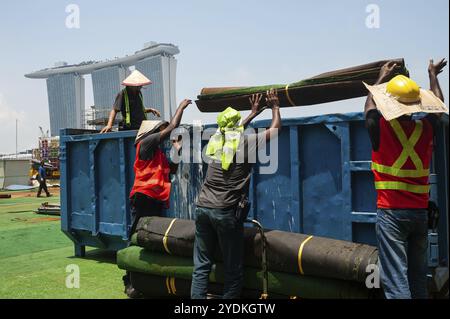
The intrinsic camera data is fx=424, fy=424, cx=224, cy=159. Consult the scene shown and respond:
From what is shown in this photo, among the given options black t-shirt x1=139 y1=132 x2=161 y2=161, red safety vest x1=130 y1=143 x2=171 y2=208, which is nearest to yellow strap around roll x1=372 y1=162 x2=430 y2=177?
black t-shirt x1=139 y1=132 x2=161 y2=161

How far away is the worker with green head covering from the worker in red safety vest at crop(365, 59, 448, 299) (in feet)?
2.96

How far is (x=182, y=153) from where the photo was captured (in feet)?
16.4

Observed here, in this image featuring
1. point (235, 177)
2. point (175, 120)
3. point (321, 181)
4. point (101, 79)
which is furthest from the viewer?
point (101, 79)

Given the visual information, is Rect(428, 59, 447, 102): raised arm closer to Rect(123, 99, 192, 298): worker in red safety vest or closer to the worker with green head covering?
the worker with green head covering

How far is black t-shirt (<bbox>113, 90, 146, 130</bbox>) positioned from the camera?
5734mm

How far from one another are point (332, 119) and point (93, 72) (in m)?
141

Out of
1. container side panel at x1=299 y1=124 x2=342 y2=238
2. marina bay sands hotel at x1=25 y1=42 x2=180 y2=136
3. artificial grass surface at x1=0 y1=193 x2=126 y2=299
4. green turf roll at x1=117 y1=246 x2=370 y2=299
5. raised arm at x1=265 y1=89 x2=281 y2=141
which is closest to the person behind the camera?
green turf roll at x1=117 y1=246 x2=370 y2=299

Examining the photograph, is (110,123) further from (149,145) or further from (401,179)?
(401,179)

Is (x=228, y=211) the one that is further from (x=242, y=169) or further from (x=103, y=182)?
(x=103, y=182)

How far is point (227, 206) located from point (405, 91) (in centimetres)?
160

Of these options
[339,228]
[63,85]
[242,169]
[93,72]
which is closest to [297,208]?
[339,228]

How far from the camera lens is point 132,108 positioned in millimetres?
5758

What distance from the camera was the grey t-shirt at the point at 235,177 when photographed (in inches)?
138

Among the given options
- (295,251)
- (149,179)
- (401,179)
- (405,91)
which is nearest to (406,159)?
(401,179)
